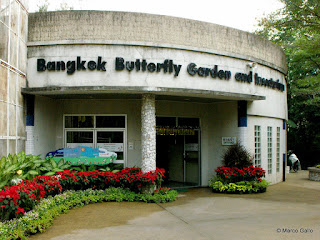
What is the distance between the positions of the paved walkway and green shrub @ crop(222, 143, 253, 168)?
1547 mm

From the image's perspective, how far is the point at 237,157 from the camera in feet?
41.2

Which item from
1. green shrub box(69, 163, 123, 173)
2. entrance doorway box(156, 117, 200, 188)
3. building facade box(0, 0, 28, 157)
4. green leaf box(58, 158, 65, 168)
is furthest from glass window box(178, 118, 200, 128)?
building facade box(0, 0, 28, 157)

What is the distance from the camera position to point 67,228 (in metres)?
7.32

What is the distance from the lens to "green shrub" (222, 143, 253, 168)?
1254cm

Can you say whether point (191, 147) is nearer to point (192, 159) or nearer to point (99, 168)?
point (192, 159)

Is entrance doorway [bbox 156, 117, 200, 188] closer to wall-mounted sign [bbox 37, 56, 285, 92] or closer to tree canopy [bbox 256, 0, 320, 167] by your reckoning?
wall-mounted sign [bbox 37, 56, 285, 92]

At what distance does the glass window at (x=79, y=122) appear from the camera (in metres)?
12.5

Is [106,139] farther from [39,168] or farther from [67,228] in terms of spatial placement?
[67,228]

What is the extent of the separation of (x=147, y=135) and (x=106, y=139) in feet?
7.31

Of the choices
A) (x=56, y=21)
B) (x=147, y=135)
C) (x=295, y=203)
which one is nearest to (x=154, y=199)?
(x=147, y=135)

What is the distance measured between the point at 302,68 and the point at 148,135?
55.3 ft

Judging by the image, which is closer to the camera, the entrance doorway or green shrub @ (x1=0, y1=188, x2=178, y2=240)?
green shrub @ (x1=0, y1=188, x2=178, y2=240)

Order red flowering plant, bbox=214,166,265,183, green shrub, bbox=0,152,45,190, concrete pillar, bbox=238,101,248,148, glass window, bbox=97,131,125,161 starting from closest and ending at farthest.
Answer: green shrub, bbox=0,152,45,190 → red flowering plant, bbox=214,166,265,183 → glass window, bbox=97,131,125,161 → concrete pillar, bbox=238,101,248,148

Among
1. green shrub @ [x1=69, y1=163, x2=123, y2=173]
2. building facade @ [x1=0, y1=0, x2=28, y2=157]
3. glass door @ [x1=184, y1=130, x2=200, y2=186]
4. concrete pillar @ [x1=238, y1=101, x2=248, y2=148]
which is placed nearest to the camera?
building facade @ [x1=0, y1=0, x2=28, y2=157]
